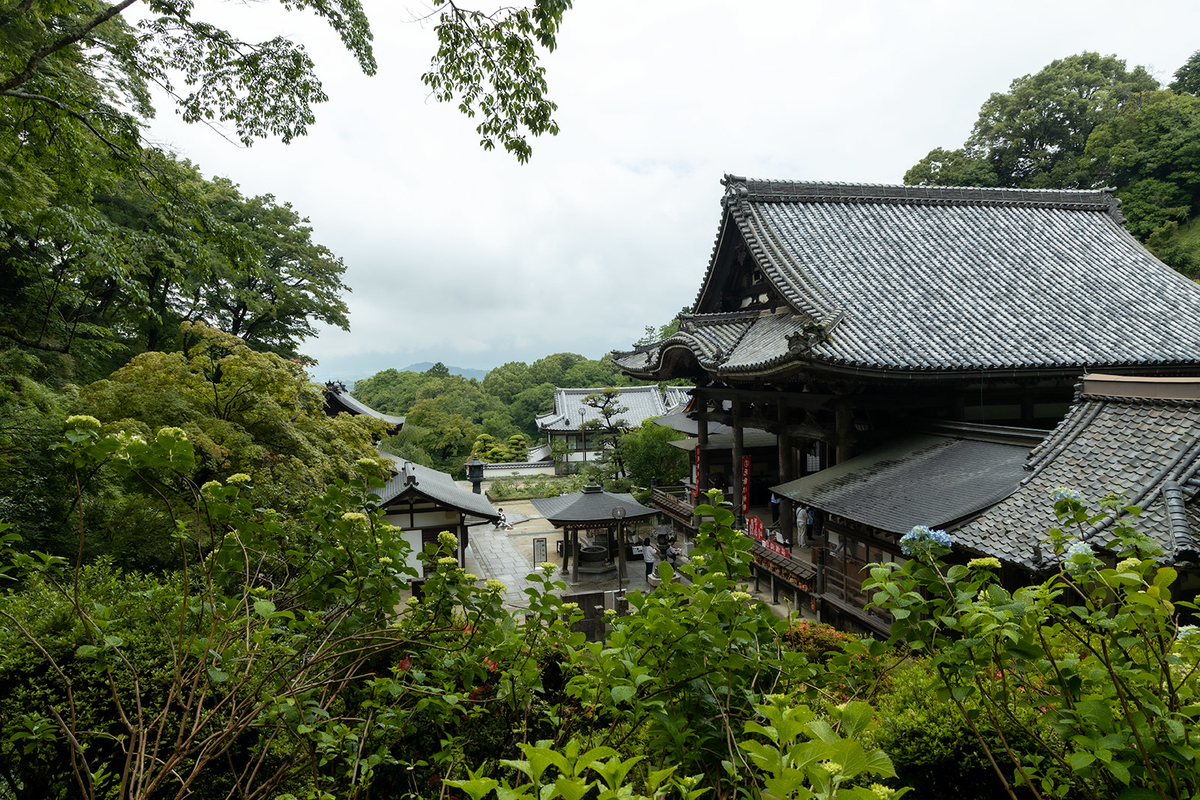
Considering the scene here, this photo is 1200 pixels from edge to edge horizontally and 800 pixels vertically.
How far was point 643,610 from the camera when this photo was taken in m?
2.22

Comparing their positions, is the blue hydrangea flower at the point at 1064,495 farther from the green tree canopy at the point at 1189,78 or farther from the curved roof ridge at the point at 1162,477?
the green tree canopy at the point at 1189,78

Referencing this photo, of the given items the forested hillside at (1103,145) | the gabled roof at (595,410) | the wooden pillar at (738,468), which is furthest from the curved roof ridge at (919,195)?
the gabled roof at (595,410)

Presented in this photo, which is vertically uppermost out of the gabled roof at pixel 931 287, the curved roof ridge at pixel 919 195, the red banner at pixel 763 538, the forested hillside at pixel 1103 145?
the forested hillside at pixel 1103 145

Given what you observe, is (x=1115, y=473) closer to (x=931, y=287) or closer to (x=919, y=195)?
Result: (x=931, y=287)

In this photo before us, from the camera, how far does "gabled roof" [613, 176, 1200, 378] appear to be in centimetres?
946

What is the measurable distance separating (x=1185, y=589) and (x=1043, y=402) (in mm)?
5879

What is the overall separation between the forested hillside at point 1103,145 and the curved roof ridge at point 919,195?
14726 millimetres

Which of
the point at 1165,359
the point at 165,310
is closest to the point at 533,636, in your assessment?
the point at 1165,359

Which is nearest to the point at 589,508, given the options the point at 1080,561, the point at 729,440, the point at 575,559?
the point at 575,559

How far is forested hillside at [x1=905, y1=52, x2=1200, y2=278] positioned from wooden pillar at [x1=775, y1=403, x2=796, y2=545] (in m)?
24.6

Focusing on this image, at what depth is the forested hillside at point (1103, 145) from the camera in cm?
2622

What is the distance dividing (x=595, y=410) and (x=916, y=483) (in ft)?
116

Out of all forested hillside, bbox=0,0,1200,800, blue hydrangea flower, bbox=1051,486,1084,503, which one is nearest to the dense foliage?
forested hillside, bbox=0,0,1200,800

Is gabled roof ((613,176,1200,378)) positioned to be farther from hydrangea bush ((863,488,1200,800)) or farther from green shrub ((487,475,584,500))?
green shrub ((487,475,584,500))
